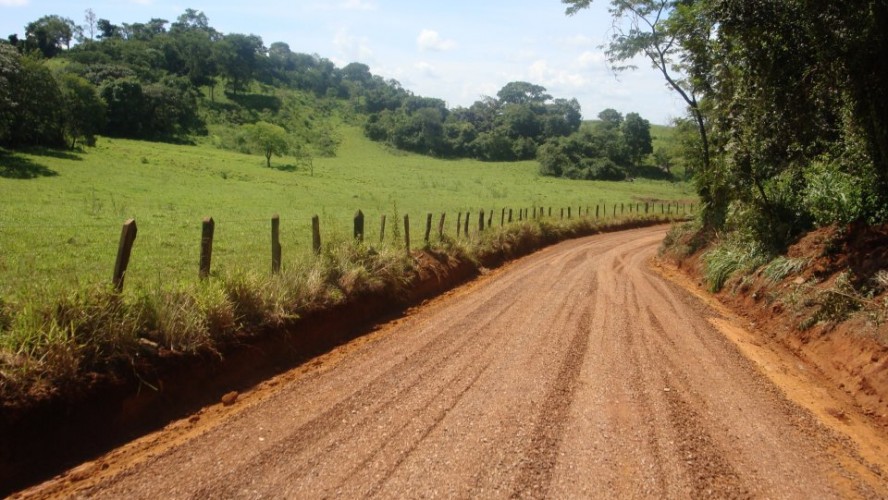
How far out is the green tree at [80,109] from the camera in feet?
144

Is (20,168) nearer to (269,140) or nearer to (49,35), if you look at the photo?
(269,140)

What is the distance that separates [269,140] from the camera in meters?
58.6

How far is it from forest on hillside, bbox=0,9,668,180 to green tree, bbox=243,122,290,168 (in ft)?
0.54

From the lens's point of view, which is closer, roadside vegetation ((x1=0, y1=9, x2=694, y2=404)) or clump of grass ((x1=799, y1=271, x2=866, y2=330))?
roadside vegetation ((x1=0, y1=9, x2=694, y2=404))

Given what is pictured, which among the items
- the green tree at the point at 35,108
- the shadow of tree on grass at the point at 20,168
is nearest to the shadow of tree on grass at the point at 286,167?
the green tree at the point at 35,108

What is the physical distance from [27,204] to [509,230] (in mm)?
18328

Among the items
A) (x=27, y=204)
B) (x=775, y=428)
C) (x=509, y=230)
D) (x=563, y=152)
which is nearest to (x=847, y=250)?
(x=775, y=428)

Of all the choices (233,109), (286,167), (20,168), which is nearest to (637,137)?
(286,167)

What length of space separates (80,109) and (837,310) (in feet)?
180

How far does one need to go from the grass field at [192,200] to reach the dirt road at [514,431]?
2312 millimetres

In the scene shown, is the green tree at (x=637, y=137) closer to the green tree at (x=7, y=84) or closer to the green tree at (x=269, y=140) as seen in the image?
the green tree at (x=269, y=140)

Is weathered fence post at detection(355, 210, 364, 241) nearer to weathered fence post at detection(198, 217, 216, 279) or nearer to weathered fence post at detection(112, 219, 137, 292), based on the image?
weathered fence post at detection(198, 217, 216, 279)

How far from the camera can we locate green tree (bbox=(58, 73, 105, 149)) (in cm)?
4381

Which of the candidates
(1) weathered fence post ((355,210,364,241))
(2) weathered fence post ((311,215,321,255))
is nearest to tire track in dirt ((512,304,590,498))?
(2) weathered fence post ((311,215,321,255))
